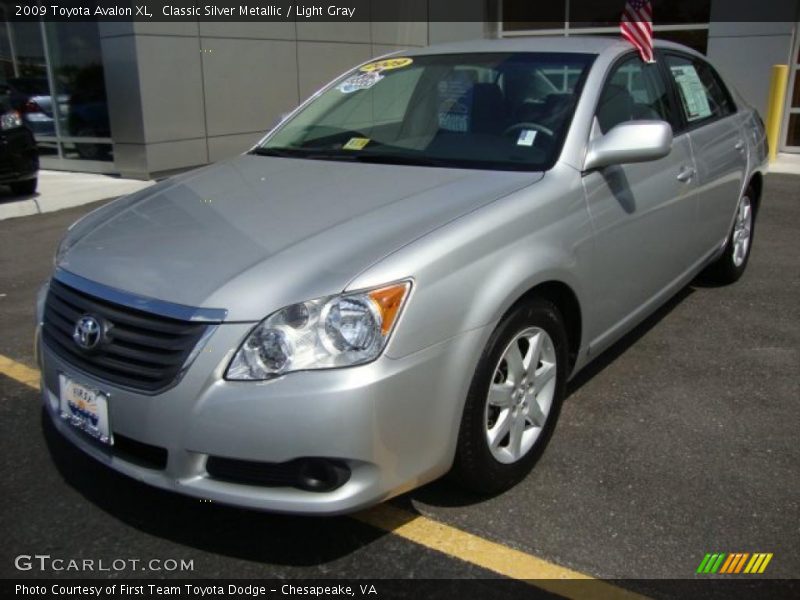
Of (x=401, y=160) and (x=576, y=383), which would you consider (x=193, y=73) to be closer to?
(x=401, y=160)

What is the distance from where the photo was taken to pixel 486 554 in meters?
2.54

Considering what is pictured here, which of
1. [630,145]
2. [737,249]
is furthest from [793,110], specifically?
[630,145]

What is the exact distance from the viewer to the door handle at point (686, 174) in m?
3.90

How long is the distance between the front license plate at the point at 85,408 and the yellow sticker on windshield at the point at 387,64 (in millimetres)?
2336

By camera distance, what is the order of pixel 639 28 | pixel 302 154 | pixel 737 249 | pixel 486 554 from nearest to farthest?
pixel 486 554 → pixel 302 154 → pixel 639 28 → pixel 737 249

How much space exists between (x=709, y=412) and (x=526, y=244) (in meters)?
1.42

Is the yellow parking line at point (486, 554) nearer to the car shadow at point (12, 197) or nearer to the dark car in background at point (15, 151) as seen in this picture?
the dark car in background at point (15, 151)

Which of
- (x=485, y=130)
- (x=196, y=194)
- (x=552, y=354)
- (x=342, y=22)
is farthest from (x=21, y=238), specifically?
(x=342, y=22)

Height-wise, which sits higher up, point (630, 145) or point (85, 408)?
point (630, 145)

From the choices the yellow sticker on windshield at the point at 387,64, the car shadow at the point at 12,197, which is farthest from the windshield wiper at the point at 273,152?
the car shadow at the point at 12,197

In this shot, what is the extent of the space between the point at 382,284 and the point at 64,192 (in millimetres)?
8688

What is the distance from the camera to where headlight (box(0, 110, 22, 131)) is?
8812 millimetres

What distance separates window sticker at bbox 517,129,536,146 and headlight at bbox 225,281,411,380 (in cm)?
131

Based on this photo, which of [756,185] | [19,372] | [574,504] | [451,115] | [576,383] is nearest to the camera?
[574,504]
